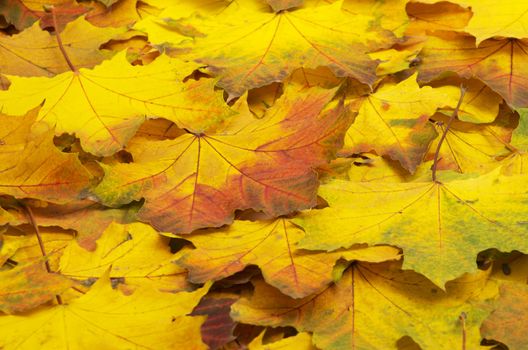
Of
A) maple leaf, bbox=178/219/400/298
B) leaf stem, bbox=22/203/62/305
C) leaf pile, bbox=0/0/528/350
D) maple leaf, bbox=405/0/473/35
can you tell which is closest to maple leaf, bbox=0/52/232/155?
leaf pile, bbox=0/0/528/350

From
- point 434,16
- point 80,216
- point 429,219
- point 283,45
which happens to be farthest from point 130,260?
point 434,16

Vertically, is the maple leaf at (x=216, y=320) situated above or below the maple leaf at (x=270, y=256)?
below

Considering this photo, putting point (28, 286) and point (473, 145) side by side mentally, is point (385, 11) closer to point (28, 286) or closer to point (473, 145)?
point (473, 145)

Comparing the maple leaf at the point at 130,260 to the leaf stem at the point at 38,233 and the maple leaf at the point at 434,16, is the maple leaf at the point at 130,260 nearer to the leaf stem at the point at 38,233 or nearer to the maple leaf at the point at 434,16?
the leaf stem at the point at 38,233

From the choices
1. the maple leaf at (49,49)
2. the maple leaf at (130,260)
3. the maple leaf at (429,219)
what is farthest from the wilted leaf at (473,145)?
the maple leaf at (49,49)

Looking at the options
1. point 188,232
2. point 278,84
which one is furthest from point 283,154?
point 278,84
